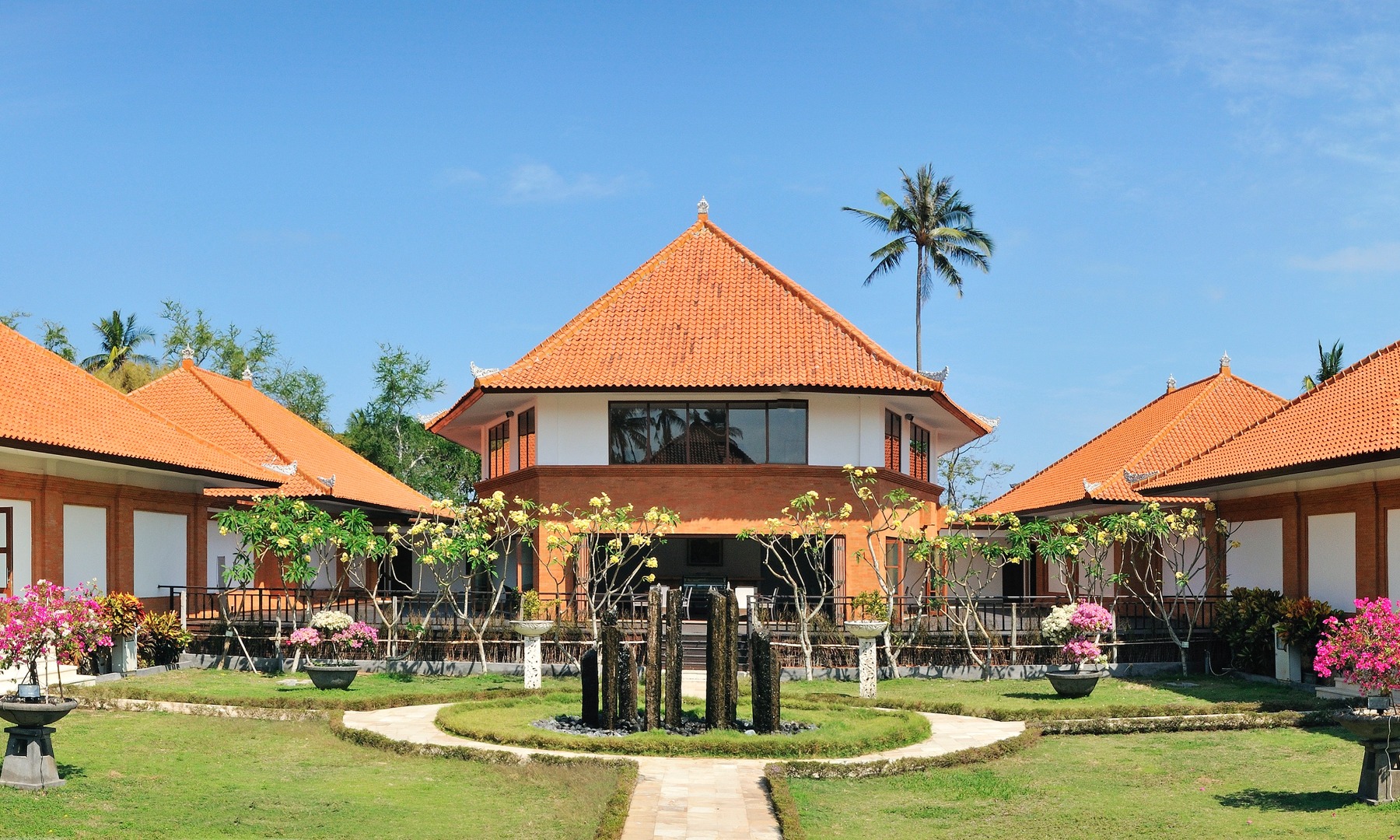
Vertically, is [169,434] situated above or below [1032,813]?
above

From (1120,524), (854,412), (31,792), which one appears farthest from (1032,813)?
(854,412)

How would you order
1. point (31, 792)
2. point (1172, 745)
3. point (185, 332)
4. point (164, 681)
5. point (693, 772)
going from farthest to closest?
point (185, 332) → point (164, 681) → point (1172, 745) → point (693, 772) → point (31, 792)

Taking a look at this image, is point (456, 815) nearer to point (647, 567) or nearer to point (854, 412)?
point (854, 412)

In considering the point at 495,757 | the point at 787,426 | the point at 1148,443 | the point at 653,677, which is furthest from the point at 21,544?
the point at 1148,443

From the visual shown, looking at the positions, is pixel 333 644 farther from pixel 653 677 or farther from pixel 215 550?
pixel 653 677

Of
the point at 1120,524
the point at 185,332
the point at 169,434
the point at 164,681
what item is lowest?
the point at 164,681

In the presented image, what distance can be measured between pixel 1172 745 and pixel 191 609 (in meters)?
17.6

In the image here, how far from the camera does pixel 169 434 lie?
23.5 m

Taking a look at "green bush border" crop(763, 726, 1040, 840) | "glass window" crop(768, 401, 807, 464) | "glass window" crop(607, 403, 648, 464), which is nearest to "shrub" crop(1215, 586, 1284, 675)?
"green bush border" crop(763, 726, 1040, 840)

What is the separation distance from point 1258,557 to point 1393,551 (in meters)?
4.10

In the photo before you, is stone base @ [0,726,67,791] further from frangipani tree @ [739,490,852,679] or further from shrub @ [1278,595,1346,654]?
shrub @ [1278,595,1346,654]

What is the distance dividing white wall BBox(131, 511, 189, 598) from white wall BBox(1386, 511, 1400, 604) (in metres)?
19.7

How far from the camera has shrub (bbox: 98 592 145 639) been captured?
19.5 metres

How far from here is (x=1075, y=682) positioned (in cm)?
1752
